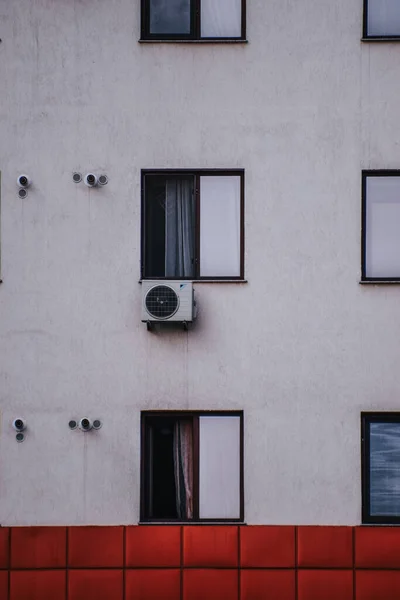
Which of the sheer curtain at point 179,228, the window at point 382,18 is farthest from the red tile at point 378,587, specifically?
the window at point 382,18

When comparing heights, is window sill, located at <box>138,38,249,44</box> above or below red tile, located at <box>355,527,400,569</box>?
above

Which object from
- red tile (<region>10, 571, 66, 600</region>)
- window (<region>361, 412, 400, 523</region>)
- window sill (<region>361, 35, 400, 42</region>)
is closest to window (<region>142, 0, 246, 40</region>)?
window sill (<region>361, 35, 400, 42</region>)

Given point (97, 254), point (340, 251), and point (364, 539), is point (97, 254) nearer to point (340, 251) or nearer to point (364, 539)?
point (340, 251)

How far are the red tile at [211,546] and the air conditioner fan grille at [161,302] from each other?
252 centimetres

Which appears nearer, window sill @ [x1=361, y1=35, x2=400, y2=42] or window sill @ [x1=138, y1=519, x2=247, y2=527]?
window sill @ [x1=138, y1=519, x2=247, y2=527]

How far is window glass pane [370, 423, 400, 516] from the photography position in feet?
29.9

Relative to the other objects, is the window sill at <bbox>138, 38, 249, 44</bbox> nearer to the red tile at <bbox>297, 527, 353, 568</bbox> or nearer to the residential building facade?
the residential building facade

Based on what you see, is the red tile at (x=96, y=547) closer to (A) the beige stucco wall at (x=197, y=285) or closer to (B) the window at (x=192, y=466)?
(A) the beige stucco wall at (x=197, y=285)

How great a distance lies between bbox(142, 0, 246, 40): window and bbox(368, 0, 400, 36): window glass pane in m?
1.55

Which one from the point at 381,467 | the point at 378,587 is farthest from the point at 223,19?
the point at 378,587

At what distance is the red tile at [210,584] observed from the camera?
8.88 meters

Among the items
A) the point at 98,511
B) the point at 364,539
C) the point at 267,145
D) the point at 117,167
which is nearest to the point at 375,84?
the point at 267,145

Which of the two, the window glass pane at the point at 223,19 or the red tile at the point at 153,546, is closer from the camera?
the red tile at the point at 153,546

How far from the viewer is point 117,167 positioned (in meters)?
9.23
